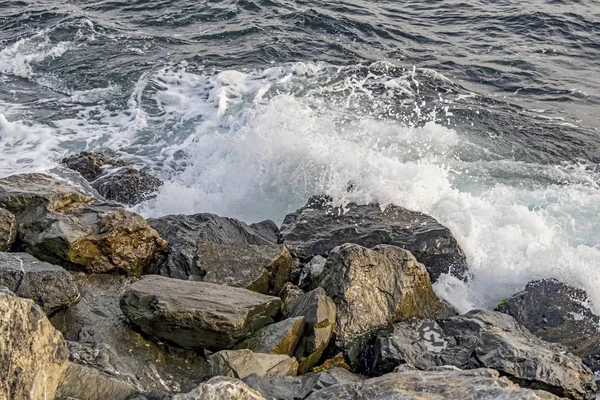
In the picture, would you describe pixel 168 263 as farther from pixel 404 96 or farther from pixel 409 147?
pixel 404 96

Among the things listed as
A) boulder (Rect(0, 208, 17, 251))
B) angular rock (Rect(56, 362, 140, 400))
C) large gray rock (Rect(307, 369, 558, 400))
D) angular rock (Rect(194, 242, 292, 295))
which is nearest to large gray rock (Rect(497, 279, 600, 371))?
angular rock (Rect(194, 242, 292, 295))

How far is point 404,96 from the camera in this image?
13.4 meters

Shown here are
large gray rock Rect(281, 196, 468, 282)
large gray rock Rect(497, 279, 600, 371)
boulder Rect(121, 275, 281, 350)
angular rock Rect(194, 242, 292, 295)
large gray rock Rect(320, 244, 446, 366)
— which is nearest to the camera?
boulder Rect(121, 275, 281, 350)

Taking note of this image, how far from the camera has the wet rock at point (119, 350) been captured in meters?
4.89

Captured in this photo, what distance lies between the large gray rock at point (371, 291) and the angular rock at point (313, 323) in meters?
0.14

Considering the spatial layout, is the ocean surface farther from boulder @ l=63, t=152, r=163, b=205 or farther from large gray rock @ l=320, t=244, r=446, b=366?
large gray rock @ l=320, t=244, r=446, b=366

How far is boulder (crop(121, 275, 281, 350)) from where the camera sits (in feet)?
18.0

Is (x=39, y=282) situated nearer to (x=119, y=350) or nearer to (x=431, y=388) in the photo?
(x=119, y=350)

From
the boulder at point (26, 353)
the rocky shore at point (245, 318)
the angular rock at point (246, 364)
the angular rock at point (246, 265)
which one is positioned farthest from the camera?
the angular rock at point (246, 265)

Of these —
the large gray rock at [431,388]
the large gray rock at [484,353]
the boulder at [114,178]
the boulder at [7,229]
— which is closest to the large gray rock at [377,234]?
the large gray rock at [484,353]

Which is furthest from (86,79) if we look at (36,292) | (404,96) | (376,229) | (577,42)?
(577,42)

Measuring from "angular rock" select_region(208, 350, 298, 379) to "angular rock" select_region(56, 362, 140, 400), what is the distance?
0.76 m

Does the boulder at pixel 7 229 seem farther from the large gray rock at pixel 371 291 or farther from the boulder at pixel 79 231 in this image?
the large gray rock at pixel 371 291

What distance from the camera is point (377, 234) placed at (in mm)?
8148
